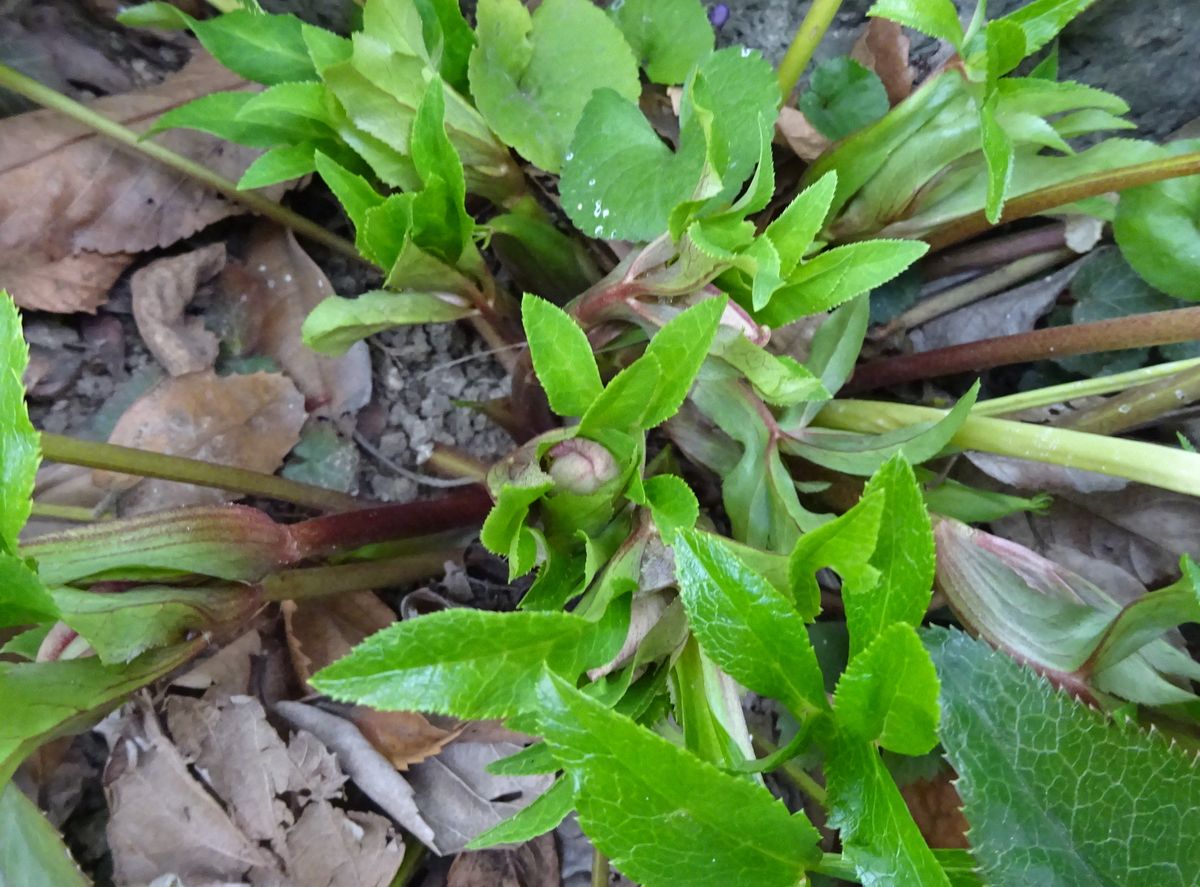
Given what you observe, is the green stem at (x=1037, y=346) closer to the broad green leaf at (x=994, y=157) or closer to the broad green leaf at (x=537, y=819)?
the broad green leaf at (x=994, y=157)

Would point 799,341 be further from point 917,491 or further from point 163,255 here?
point 163,255

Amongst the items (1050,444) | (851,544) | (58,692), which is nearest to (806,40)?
(1050,444)

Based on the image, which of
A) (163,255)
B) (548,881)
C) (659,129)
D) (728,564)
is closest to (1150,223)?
(659,129)

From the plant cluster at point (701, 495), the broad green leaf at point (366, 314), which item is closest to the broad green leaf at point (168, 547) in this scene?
the plant cluster at point (701, 495)

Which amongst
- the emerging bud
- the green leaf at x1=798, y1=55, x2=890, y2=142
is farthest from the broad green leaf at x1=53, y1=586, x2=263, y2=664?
the green leaf at x1=798, y1=55, x2=890, y2=142

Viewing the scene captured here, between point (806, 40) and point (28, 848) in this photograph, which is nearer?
point (28, 848)

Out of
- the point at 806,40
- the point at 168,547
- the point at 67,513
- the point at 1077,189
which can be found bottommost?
the point at 67,513

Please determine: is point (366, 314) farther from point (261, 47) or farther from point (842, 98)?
point (842, 98)
